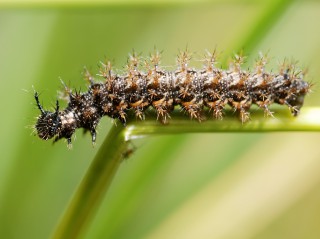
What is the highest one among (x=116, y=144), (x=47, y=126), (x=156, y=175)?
(x=156, y=175)

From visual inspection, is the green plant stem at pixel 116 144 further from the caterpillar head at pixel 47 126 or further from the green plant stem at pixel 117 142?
the caterpillar head at pixel 47 126

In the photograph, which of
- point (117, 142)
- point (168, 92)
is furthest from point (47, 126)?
point (117, 142)

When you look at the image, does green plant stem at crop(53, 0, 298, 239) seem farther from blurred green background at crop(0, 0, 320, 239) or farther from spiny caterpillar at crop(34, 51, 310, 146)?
blurred green background at crop(0, 0, 320, 239)

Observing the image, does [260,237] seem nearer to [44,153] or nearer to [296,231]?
[296,231]

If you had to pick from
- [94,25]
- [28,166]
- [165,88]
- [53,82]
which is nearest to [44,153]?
[28,166]

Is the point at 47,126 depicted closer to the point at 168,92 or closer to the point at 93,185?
the point at 168,92

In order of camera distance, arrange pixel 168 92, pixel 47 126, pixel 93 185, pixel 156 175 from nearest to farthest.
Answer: pixel 93 185, pixel 47 126, pixel 168 92, pixel 156 175
